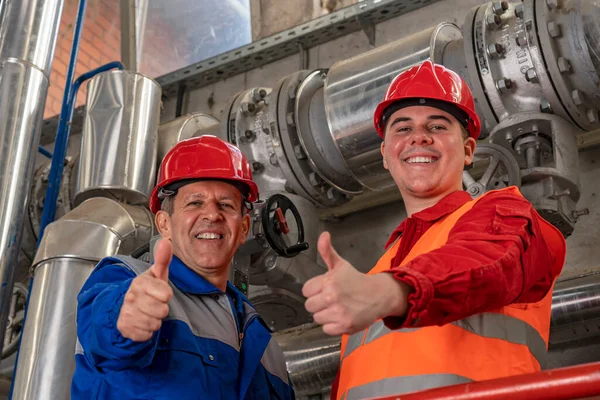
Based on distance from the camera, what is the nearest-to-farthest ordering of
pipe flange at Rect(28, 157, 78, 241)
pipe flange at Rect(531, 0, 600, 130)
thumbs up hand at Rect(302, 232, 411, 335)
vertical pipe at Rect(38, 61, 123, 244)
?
thumbs up hand at Rect(302, 232, 411, 335), pipe flange at Rect(531, 0, 600, 130), vertical pipe at Rect(38, 61, 123, 244), pipe flange at Rect(28, 157, 78, 241)

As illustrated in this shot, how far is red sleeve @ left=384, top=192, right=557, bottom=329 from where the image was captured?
3.51ft

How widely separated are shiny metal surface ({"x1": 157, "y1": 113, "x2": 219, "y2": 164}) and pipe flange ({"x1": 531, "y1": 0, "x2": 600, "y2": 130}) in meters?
1.39

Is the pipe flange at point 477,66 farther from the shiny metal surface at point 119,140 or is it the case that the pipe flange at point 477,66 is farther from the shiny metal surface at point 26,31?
the shiny metal surface at point 26,31

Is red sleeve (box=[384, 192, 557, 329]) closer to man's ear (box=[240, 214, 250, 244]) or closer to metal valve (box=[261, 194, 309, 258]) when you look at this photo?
man's ear (box=[240, 214, 250, 244])

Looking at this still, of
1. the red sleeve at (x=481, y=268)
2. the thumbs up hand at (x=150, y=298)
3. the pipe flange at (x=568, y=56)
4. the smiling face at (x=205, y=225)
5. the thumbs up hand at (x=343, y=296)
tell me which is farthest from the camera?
the pipe flange at (x=568, y=56)

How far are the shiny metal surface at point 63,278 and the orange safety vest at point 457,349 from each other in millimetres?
1382

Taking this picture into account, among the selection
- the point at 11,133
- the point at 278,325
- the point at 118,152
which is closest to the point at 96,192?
the point at 118,152

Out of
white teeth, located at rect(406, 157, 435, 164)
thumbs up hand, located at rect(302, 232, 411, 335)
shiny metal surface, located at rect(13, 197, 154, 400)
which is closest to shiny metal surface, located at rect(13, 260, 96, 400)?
shiny metal surface, located at rect(13, 197, 154, 400)

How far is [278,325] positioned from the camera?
322 cm

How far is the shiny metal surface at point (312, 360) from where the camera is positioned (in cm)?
266

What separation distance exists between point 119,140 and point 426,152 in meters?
1.69

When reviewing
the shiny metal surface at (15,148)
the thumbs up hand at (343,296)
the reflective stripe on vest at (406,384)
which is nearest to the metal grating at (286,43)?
the shiny metal surface at (15,148)

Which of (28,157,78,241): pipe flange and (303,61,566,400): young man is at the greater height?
(28,157,78,241): pipe flange

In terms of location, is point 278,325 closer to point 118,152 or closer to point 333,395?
point 118,152
